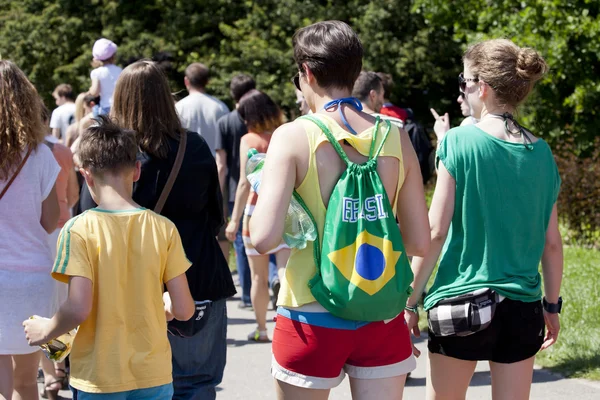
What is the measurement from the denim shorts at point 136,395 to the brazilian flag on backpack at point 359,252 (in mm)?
759

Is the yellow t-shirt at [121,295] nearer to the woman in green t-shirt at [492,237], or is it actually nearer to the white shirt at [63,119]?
the woman in green t-shirt at [492,237]

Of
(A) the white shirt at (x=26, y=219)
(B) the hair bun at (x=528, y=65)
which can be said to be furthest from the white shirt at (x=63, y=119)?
(B) the hair bun at (x=528, y=65)

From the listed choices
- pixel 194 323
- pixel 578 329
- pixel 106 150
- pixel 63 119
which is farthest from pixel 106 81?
pixel 106 150

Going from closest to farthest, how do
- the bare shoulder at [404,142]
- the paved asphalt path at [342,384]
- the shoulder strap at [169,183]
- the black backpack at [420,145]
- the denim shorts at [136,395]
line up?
the bare shoulder at [404,142] < the denim shorts at [136,395] < the shoulder strap at [169,183] < the paved asphalt path at [342,384] < the black backpack at [420,145]

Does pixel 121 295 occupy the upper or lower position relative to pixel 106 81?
lower

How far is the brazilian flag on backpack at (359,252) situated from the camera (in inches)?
110

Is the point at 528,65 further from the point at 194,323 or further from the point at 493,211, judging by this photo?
the point at 194,323

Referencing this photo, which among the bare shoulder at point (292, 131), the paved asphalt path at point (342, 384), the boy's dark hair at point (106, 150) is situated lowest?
the paved asphalt path at point (342, 384)

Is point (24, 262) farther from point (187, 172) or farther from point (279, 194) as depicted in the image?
point (279, 194)

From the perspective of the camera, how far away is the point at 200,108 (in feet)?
26.1

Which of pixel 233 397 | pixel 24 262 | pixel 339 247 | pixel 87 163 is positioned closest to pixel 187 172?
pixel 87 163

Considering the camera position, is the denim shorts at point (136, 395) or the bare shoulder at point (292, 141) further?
the denim shorts at point (136, 395)

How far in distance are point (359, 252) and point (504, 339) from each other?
3.02ft

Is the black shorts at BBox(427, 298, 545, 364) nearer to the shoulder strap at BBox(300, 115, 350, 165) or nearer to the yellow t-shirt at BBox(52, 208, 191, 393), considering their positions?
the shoulder strap at BBox(300, 115, 350, 165)
